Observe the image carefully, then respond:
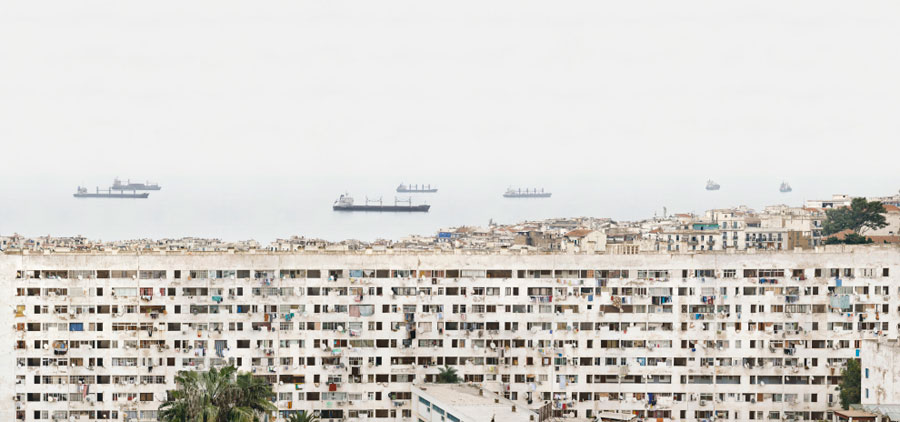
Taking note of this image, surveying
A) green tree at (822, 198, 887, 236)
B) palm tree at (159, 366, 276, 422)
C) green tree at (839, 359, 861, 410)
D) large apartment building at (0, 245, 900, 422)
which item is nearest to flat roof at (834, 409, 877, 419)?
green tree at (839, 359, 861, 410)

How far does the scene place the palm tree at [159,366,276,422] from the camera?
34562mm

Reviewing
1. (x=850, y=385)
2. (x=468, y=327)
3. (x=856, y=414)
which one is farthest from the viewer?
(x=468, y=327)

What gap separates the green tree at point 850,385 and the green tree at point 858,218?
40958 mm

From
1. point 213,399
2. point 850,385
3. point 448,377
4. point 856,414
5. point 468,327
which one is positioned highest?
point 468,327

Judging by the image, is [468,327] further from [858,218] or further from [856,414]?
[858,218]

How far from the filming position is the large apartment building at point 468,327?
160 ft

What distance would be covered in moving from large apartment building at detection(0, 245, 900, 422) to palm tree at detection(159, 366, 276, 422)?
12729 mm

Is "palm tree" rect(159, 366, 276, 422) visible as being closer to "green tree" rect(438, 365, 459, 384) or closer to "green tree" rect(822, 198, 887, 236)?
"green tree" rect(438, 365, 459, 384)

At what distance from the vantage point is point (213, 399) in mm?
35344

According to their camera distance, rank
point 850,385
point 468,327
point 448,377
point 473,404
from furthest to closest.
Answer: point 468,327
point 448,377
point 850,385
point 473,404

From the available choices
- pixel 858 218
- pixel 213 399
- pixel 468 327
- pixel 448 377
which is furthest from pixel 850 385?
pixel 858 218

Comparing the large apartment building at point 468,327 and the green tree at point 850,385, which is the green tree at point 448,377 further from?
the green tree at point 850,385

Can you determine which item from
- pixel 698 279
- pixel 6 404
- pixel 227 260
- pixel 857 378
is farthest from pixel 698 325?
pixel 6 404

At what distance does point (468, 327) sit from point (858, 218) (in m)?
48.7
